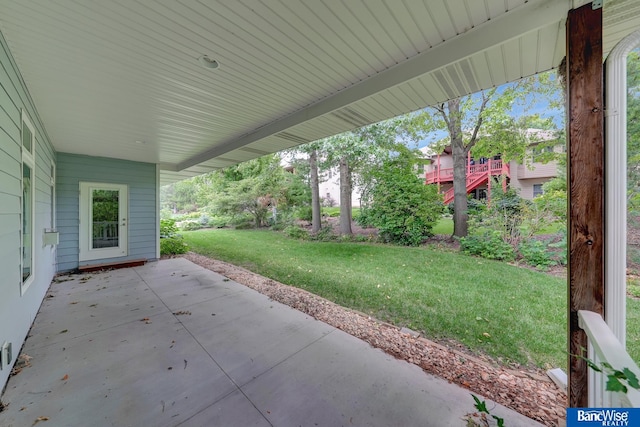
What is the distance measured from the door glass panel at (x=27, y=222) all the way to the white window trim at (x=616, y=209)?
495cm

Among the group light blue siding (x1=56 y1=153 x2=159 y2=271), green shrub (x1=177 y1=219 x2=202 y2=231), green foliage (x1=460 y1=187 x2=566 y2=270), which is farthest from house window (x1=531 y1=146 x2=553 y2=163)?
green shrub (x1=177 y1=219 x2=202 y2=231)

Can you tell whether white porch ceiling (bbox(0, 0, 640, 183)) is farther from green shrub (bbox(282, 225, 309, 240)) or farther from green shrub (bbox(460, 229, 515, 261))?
green shrub (bbox(282, 225, 309, 240))

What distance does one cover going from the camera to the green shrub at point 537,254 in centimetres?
500

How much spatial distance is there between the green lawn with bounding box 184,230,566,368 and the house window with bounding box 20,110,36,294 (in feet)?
10.8

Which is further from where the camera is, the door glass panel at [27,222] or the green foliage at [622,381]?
the door glass panel at [27,222]

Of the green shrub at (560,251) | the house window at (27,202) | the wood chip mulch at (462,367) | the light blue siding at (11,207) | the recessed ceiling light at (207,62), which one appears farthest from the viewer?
the green shrub at (560,251)

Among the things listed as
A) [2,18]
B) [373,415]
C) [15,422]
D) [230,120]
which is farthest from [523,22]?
[15,422]

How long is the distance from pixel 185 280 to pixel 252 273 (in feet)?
4.12

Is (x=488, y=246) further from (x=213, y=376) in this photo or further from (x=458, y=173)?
(x=213, y=376)

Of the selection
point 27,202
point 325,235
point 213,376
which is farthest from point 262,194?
point 213,376

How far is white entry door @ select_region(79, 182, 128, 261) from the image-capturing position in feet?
18.0

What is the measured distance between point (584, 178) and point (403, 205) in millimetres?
6078

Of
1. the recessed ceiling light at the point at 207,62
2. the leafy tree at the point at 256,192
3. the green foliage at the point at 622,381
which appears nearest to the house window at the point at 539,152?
the green foliage at the point at 622,381

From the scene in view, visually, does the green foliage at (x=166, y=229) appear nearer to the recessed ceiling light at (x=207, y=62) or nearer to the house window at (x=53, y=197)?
the house window at (x=53, y=197)
